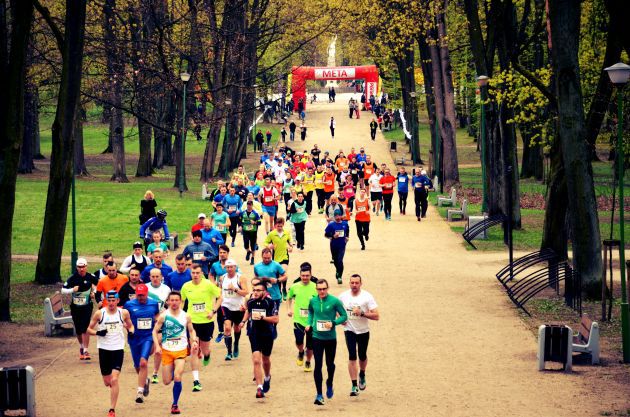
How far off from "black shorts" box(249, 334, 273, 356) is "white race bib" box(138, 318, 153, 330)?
1.46 meters

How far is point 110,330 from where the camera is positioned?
15.6 m

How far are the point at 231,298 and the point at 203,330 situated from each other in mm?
1088

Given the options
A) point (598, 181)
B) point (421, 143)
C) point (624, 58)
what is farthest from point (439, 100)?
point (421, 143)

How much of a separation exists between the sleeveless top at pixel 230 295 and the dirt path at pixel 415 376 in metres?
0.99

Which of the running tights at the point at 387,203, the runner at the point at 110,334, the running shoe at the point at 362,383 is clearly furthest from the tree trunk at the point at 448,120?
the runner at the point at 110,334

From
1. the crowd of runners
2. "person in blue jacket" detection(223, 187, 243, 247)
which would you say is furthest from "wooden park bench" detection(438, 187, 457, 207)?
the crowd of runners

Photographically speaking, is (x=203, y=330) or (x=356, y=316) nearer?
(x=356, y=316)

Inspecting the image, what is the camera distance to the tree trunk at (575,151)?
80.0 ft

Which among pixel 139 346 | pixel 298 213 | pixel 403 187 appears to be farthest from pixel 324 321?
pixel 403 187

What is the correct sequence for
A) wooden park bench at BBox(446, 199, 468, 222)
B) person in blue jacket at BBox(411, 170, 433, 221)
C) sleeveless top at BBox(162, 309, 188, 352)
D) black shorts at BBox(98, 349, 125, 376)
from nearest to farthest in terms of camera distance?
black shorts at BBox(98, 349, 125, 376) → sleeveless top at BBox(162, 309, 188, 352) → person in blue jacket at BBox(411, 170, 433, 221) → wooden park bench at BBox(446, 199, 468, 222)

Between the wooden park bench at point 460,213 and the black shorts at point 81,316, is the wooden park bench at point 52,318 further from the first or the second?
the wooden park bench at point 460,213

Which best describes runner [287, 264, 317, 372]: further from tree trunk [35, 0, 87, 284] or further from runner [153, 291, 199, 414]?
tree trunk [35, 0, 87, 284]

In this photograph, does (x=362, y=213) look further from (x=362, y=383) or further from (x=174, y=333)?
(x=174, y=333)

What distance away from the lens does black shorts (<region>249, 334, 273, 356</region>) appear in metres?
16.4
